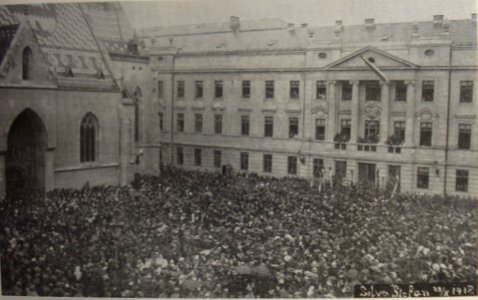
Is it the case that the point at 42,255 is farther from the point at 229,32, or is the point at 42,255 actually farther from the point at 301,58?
the point at 301,58

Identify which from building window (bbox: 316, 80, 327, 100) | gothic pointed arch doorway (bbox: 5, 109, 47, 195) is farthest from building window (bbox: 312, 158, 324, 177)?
gothic pointed arch doorway (bbox: 5, 109, 47, 195)

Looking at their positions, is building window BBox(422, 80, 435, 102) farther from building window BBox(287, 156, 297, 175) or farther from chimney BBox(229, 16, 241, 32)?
chimney BBox(229, 16, 241, 32)

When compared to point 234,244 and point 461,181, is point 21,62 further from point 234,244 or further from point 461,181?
point 461,181

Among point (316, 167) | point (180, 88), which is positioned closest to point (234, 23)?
point (180, 88)

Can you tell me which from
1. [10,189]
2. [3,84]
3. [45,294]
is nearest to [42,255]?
[45,294]

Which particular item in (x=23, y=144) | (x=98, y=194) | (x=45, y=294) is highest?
(x=23, y=144)

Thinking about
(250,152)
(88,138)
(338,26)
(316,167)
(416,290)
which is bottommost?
(416,290)
